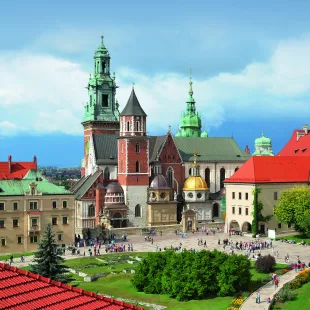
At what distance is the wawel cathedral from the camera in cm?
8356

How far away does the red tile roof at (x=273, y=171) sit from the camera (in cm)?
7781

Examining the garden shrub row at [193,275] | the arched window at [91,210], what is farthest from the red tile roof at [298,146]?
the garden shrub row at [193,275]

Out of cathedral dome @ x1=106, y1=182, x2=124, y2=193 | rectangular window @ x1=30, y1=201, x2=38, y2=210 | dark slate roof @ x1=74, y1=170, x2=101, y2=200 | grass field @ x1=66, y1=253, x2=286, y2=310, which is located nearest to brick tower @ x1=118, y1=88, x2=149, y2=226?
cathedral dome @ x1=106, y1=182, x2=124, y2=193

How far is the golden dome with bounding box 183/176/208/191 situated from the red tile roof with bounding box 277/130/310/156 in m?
14.5

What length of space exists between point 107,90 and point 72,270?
185 feet

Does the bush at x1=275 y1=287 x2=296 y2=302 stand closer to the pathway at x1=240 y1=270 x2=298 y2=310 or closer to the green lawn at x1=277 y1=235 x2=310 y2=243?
the pathway at x1=240 y1=270 x2=298 y2=310

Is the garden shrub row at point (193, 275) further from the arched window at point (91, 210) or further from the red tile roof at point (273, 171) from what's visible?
the arched window at point (91, 210)

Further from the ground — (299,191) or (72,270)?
(299,191)

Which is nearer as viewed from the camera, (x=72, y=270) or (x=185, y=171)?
(x=72, y=270)

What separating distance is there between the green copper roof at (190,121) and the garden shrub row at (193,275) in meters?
83.8

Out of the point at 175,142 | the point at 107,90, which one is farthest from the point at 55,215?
the point at 107,90

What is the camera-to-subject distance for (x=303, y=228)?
70500 mm

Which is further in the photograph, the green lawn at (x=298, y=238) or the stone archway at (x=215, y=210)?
the stone archway at (x=215, y=210)

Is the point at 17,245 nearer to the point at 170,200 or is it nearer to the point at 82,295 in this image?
the point at 170,200
